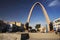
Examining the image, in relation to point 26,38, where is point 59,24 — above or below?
above

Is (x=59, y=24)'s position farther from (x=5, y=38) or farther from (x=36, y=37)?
(x=5, y=38)

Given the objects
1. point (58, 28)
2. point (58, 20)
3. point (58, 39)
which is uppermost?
point (58, 20)

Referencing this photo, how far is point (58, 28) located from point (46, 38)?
15.9ft

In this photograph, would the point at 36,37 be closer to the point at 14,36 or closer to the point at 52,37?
the point at 52,37

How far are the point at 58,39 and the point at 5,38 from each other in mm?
5159

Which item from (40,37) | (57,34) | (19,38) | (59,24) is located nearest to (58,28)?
(59,24)

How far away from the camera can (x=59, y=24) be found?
667 inches

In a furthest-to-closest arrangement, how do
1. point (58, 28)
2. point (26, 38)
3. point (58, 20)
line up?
point (58, 20), point (58, 28), point (26, 38)

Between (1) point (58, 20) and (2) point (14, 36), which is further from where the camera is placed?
(1) point (58, 20)

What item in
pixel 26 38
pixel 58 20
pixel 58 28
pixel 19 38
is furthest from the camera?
pixel 58 20

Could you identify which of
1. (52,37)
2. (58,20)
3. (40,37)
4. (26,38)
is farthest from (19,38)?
(58,20)

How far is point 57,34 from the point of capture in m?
12.7

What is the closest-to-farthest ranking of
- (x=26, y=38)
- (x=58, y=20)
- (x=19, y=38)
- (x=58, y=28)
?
(x=19, y=38) → (x=26, y=38) → (x=58, y=28) → (x=58, y=20)

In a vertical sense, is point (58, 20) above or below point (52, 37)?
above
